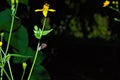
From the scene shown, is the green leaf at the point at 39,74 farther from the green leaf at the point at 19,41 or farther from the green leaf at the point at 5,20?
the green leaf at the point at 5,20

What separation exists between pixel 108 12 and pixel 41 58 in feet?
3.66

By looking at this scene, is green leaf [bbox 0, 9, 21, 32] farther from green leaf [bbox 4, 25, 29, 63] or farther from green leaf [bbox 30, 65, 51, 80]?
green leaf [bbox 30, 65, 51, 80]

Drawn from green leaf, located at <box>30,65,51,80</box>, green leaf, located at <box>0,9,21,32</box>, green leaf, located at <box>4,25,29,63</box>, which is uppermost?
green leaf, located at <box>0,9,21,32</box>

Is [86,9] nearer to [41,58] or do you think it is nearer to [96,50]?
[41,58]

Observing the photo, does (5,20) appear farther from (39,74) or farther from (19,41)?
(39,74)

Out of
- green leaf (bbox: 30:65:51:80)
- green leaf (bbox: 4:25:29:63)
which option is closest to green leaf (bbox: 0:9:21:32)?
green leaf (bbox: 4:25:29:63)

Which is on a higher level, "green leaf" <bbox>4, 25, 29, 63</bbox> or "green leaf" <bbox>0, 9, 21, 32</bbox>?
"green leaf" <bbox>0, 9, 21, 32</bbox>

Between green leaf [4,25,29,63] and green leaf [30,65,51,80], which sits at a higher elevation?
green leaf [4,25,29,63]

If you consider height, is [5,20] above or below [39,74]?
above

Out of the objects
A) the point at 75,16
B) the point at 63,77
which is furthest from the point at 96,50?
the point at 75,16

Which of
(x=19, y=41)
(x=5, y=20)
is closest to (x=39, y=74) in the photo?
(x=19, y=41)

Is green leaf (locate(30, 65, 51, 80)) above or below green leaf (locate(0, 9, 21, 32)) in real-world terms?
below

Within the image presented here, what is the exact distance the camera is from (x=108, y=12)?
306cm

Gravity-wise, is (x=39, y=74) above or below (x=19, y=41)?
below
